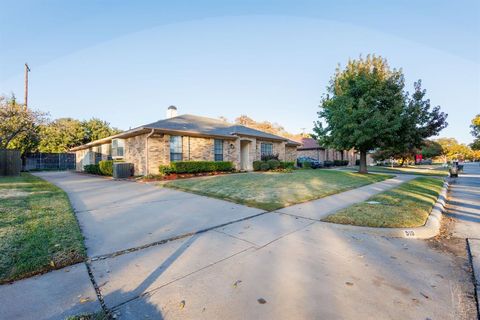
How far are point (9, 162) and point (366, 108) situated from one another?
23427mm

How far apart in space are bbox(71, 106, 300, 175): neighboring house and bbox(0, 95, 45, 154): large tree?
202 inches

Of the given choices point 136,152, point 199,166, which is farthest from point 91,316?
point 136,152

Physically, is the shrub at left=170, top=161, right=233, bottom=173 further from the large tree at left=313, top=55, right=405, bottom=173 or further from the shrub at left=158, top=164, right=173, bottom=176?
the large tree at left=313, top=55, right=405, bottom=173

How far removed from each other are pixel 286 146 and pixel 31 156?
3001cm

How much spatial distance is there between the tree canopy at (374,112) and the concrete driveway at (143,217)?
1299 cm

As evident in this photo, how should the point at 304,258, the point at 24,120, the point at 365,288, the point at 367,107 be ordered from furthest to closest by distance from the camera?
the point at 24,120, the point at 367,107, the point at 304,258, the point at 365,288

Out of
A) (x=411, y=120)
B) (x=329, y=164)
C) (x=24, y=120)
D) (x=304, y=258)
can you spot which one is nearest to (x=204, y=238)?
(x=304, y=258)

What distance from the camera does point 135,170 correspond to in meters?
15.2

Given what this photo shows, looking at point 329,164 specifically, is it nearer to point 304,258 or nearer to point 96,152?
point 96,152

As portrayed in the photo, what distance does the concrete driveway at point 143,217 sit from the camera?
13.0ft

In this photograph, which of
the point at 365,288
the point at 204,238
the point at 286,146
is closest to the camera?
the point at 365,288

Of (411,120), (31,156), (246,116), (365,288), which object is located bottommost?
(365,288)

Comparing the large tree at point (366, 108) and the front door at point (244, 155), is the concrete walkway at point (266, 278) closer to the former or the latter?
the large tree at point (366, 108)

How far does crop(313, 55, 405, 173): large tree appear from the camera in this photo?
1585 cm
